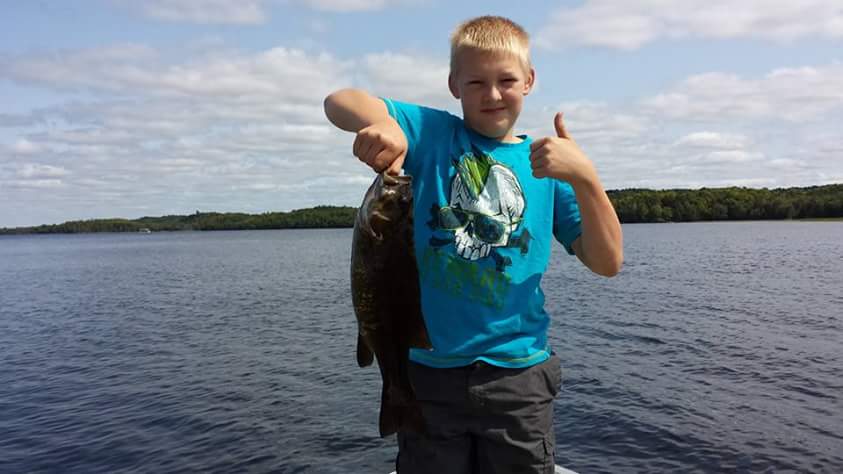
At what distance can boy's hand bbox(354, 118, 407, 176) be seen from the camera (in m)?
2.49

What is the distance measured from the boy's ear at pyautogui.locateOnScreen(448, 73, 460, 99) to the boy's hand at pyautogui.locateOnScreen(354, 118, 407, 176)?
778mm

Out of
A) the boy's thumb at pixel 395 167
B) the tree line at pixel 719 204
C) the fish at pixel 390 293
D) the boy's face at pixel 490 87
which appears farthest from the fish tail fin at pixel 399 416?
the tree line at pixel 719 204

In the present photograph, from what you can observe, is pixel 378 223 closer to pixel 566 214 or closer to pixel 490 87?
pixel 490 87

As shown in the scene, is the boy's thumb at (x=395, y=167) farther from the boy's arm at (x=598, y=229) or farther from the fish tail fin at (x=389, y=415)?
the fish tail fin at (x=389, y=415)

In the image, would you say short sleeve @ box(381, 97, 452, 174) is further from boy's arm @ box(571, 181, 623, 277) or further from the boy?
boy's arm @ box(571, 181, 623, 277)

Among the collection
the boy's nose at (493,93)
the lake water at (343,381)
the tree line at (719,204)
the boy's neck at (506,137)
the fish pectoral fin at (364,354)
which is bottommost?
the lake water at (343,381)

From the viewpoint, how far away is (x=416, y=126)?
3258mm

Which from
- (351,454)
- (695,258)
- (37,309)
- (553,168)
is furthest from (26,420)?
(695,258)

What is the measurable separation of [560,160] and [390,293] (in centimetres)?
103

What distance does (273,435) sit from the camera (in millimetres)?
12992

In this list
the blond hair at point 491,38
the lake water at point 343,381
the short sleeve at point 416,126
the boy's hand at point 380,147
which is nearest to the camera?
the boy's hand at point 380,147

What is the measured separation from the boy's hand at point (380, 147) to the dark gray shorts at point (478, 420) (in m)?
1.22

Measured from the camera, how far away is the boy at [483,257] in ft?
10.3

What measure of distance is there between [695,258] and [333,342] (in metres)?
35.5
